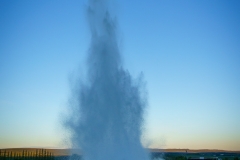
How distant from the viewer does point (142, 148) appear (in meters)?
33.2

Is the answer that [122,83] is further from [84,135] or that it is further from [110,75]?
[84,135]

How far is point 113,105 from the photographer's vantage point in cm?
3472

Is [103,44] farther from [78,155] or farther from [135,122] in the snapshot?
[78,155]

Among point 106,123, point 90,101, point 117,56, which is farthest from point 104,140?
point 117,56

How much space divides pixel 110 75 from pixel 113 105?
3697mm

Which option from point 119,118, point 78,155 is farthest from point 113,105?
point 78,155

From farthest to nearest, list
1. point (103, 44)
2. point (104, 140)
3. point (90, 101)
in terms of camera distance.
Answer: point (103, 44)
point (90, 101)
point (104, 140)

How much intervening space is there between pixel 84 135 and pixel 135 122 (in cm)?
554

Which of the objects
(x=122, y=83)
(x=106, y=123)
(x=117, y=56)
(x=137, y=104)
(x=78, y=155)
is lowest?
(x=78, y=155)

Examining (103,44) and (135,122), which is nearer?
(135,122)

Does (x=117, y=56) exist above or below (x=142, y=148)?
above

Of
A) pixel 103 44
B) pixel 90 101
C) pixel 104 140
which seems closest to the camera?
pixel 104 140

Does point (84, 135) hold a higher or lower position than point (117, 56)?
lower

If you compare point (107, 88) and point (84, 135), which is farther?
point (107, 88)
